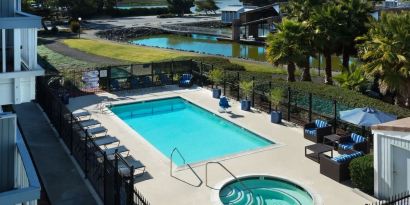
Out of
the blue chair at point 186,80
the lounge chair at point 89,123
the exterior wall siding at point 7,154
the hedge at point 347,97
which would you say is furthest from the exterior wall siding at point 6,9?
the blue chair at point 186,80

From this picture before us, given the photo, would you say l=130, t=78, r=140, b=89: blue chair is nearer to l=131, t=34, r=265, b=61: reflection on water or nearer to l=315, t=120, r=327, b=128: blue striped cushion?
l=315, t=120, r=327, b=128: blue striped cushion

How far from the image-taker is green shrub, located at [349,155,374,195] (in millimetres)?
15859

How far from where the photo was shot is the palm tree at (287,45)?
30062 millimetres

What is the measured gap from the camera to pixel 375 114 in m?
19.3

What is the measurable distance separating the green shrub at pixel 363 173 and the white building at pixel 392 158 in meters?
0.34

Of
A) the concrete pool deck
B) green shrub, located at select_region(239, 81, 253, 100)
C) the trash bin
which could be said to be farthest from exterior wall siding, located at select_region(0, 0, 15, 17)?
green shrub, located at select_region(239, 81, 253, 100)

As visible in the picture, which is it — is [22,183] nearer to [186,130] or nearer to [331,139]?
[331,139]

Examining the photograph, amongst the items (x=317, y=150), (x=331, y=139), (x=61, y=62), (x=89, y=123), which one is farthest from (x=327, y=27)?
(x=61, y=62)

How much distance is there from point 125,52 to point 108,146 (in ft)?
109

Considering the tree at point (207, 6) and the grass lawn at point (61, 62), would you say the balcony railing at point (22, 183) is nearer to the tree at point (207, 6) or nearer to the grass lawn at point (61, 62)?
the grass lawn at point (61, 62)

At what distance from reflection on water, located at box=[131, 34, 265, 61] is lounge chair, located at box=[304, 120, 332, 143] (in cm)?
3604

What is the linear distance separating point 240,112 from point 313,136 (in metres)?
6.37

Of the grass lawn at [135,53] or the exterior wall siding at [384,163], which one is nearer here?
the exterior wall siding at [384,163]

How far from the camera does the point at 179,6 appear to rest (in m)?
120
